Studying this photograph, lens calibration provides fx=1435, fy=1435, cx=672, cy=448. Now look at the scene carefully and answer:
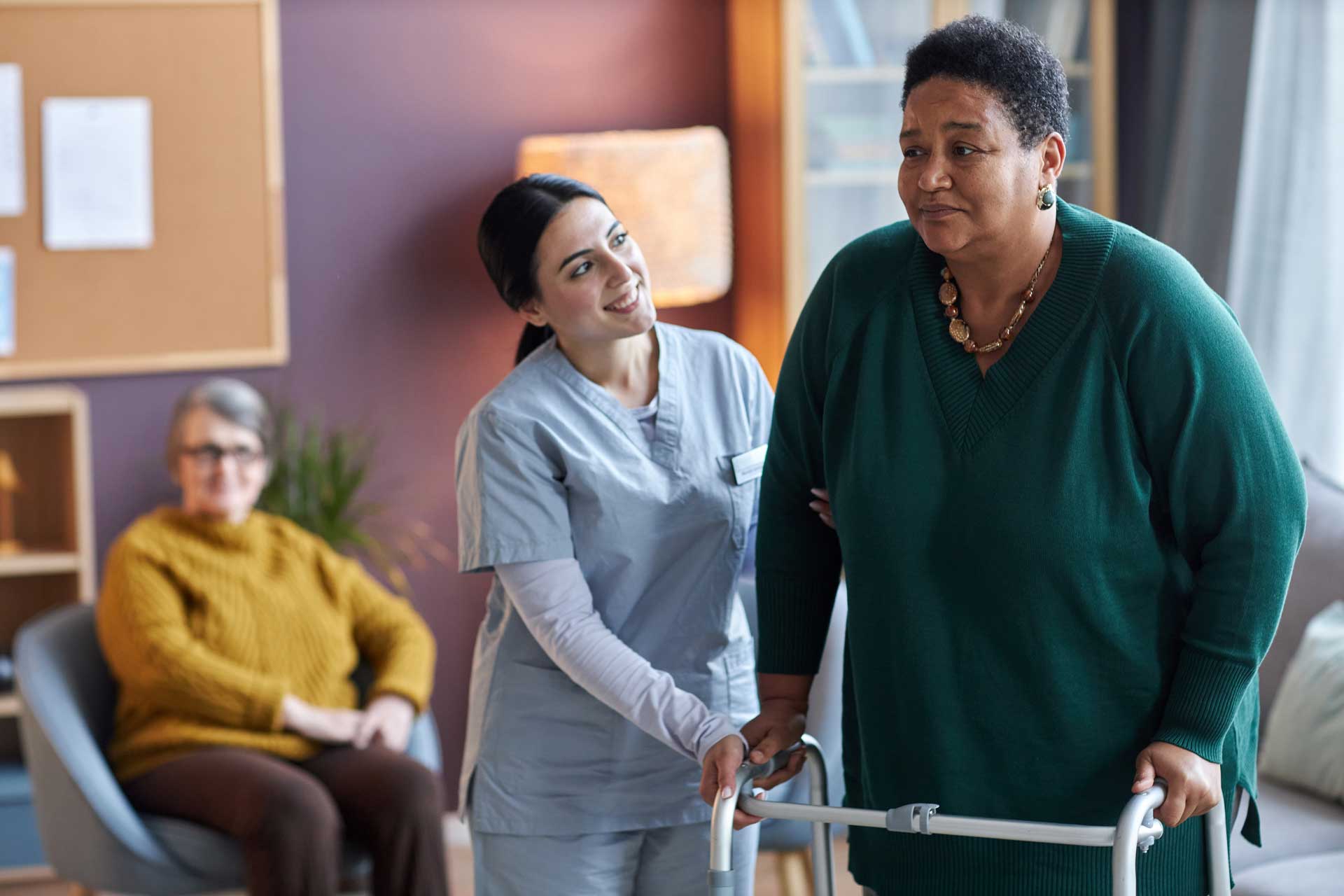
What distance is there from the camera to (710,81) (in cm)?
360

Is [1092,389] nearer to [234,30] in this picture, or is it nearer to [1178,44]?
[1178,44]

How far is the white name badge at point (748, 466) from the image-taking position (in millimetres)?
1596

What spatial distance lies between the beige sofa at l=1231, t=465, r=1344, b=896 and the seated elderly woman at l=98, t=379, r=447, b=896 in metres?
1.33

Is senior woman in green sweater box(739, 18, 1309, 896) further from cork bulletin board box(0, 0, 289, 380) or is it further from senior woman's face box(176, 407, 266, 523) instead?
cork bulletin board box(0, 0, 289, 380)

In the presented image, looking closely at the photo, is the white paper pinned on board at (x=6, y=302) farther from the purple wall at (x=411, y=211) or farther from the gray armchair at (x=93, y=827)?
the gray armchair at (x=93, y=827)

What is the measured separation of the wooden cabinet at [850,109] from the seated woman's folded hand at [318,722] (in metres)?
1.30

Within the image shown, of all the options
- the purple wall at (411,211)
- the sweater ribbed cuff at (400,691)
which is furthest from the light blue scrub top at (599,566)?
the purple wall at (411,211)

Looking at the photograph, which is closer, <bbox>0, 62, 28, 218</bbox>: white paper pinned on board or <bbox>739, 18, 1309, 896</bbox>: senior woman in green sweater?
<bbox>739, 18, 1309, 896</bbox>: senior woman in green sweater

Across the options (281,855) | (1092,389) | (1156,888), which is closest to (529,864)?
(1156,888)

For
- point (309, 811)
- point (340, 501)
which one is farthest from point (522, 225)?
point (340, 501)

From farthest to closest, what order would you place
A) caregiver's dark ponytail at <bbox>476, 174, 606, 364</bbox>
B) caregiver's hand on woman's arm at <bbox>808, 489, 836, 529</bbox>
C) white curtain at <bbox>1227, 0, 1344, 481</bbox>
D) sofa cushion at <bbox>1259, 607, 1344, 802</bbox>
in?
white curtain at <bbox>1227, 0, 1344, 481</bbox>, sofa cushion at <bbox>1259, 607, 1344, 802</bbox>, caregiver's dark ponytail at <bbox>476, 174, 606, 364</bbox>, caregiver's hand on woman's arm at <bbox>808, 489, 836, 529</bbox>

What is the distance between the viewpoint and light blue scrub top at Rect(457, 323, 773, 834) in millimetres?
1532

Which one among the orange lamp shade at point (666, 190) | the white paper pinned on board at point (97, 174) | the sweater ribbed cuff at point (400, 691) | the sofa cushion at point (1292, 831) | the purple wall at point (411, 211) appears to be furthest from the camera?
the purple wall at point (411, 211)

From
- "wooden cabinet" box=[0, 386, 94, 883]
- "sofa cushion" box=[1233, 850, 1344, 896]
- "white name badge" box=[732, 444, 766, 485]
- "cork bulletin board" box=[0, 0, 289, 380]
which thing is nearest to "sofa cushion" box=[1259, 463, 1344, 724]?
"sofa cushion" box=[1233, 850, 1344, 896]
